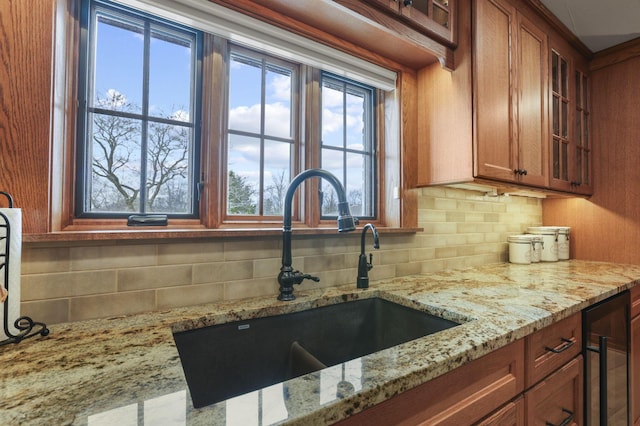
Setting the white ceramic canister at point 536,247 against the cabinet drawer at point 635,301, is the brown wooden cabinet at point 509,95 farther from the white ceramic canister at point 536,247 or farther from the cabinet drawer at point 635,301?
the cabinet drawer at point 635,301

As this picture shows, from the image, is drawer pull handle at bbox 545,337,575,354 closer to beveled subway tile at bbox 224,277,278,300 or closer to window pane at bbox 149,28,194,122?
beveled subway tile at bbox 224,277,278,300

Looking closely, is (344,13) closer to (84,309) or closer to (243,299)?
(243,299)

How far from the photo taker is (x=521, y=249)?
Answer: 7.04 ft

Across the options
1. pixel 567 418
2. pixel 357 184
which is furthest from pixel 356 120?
pixel 567 418

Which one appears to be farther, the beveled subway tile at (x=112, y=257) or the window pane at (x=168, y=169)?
the window pane at (x=168, y=169)

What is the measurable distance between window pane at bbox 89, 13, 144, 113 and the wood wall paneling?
0.19 metres

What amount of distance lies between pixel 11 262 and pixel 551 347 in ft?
5.14

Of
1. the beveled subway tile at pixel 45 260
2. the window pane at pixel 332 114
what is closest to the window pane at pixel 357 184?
the window pane at pixel 332 114

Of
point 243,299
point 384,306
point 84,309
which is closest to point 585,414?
point 384,306

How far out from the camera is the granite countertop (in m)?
0.49

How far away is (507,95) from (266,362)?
5.69 ft

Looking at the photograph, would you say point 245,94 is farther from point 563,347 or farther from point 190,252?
point 563,347

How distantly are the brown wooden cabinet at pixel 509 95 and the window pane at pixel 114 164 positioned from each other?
57.3 inches

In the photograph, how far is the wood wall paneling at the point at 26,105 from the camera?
83cm
